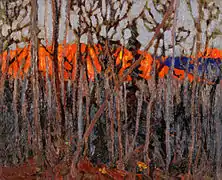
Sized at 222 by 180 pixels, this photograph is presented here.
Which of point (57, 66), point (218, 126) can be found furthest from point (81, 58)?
point (218, 126)

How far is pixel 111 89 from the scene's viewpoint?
2.56 meters

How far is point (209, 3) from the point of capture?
256 centimetres

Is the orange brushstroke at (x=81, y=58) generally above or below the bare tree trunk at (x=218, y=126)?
above

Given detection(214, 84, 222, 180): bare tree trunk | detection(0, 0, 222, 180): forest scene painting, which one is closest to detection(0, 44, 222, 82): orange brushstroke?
detection(0, 0, 222, 180): forest scene painting

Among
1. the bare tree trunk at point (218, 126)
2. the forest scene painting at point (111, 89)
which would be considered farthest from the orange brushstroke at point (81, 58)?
the bare tree trunk at point (218, 126)

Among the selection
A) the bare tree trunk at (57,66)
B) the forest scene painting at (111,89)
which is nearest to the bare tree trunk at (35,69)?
the forest scene painting at (111,89)

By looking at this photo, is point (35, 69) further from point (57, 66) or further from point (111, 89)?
point (111, 89)

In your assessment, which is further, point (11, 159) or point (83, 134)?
point (11, 159)

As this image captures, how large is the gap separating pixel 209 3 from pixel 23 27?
1431 millimetres

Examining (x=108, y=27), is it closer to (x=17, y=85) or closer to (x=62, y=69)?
(x=62, y=69)

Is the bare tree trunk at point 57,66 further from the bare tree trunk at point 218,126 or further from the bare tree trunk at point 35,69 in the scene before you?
the bare tree trunk at point 218,126

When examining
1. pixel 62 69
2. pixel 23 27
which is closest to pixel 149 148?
pixel 62 69

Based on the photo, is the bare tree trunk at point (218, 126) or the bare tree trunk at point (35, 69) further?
the bare tree trunk at point (218, 126)

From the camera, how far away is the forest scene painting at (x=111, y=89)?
8.21 feet
